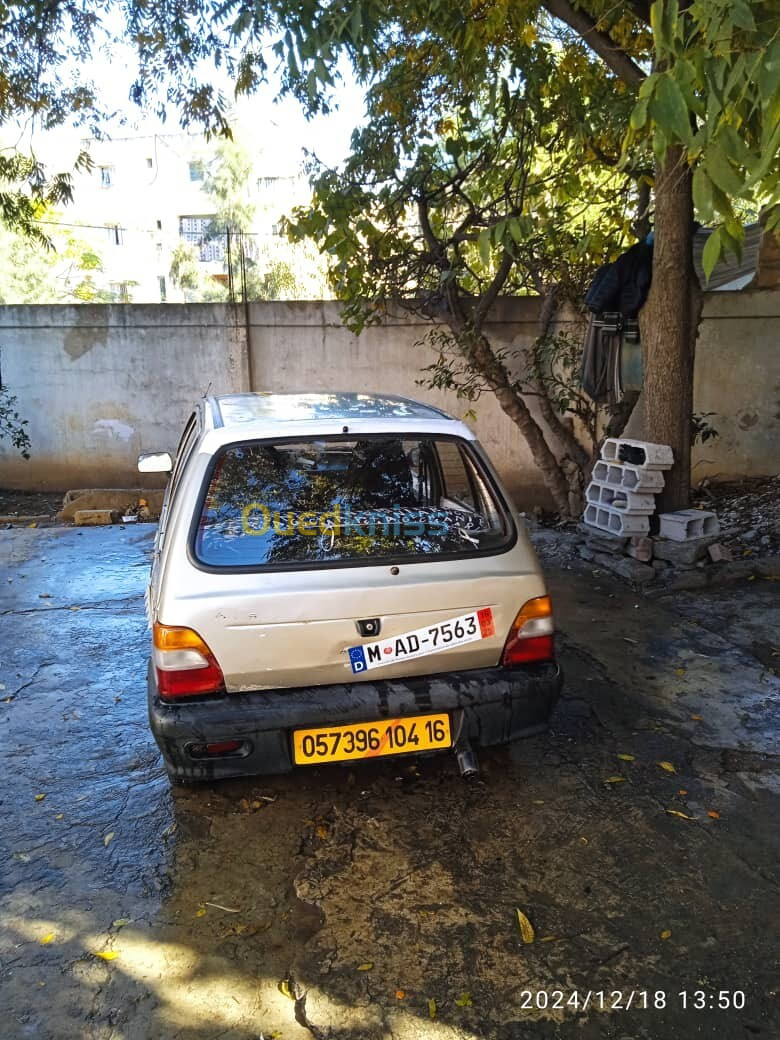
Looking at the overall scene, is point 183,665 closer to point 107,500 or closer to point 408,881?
point 408,881

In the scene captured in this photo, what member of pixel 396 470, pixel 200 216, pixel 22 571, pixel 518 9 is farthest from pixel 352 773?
pixel 200 216

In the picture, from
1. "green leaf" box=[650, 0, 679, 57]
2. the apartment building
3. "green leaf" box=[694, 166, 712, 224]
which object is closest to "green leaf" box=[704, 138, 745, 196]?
"green leaf" box=[694, 166, 712, 224]

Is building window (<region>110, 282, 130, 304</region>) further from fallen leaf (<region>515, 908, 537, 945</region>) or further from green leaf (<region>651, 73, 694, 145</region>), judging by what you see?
fallen leaf (<region>515, 908, 537, 945</region>)

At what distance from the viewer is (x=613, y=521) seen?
6.02 m

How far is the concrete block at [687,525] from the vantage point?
5652 millimetres

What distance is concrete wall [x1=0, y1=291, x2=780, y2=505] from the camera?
8.05 metres

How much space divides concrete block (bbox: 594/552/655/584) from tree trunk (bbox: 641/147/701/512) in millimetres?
539

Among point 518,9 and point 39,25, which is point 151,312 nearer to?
point 39,25

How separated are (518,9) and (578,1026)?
5.79 m

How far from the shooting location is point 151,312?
8.74 meters

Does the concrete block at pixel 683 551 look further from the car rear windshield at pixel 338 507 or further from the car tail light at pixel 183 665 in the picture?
the car tail light at pixel 183 665

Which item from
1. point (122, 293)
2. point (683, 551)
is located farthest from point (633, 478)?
point (122, 293)

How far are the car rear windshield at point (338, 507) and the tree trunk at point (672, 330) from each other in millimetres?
3308

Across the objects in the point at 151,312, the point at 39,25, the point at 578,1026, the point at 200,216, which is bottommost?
the point at 578,1026
